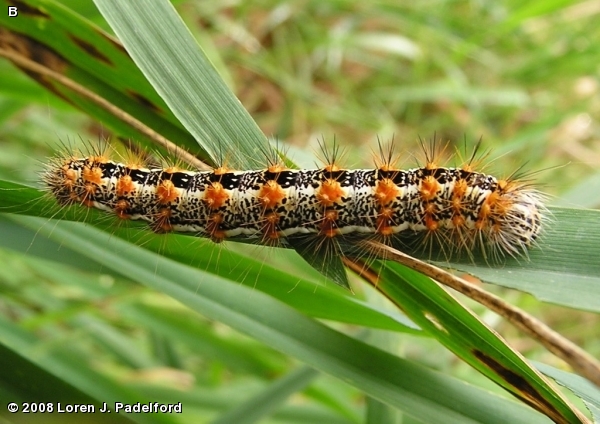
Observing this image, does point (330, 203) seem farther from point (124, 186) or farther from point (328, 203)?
point (124, 186)

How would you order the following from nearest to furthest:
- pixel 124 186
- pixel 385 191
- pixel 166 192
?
pixel 385 191
pixel 166 192
pixel 124 186

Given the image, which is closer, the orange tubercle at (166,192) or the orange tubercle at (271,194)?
the orange tubercle at (271,194)

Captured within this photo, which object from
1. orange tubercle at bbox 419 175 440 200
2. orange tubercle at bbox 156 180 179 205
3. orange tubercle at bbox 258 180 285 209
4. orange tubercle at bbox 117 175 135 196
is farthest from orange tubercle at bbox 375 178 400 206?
orange tubercle at bbox 117 175 135 196

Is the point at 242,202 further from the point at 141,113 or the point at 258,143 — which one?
the point at 141,113

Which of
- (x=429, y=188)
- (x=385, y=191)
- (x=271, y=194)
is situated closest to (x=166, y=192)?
(x=271, y=194)

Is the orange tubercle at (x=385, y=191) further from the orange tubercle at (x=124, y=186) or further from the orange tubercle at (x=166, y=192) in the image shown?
the orange tubercle at (x=124, y=186)

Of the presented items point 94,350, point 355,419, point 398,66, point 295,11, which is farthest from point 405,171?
point 398,66

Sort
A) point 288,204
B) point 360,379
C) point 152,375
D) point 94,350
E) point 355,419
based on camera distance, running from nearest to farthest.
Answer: point 360,379 < point 288,204 < point 355,419 < point 152,375 < point 94,350

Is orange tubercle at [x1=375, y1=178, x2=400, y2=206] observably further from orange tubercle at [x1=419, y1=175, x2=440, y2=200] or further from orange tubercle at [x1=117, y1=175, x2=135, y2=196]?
orange tubercle at [x1=117, y1=175, x2=135, y2=196]

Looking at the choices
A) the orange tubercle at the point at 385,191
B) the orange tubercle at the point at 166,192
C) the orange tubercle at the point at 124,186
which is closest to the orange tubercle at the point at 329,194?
the orange tubercle at the point at 385,191
